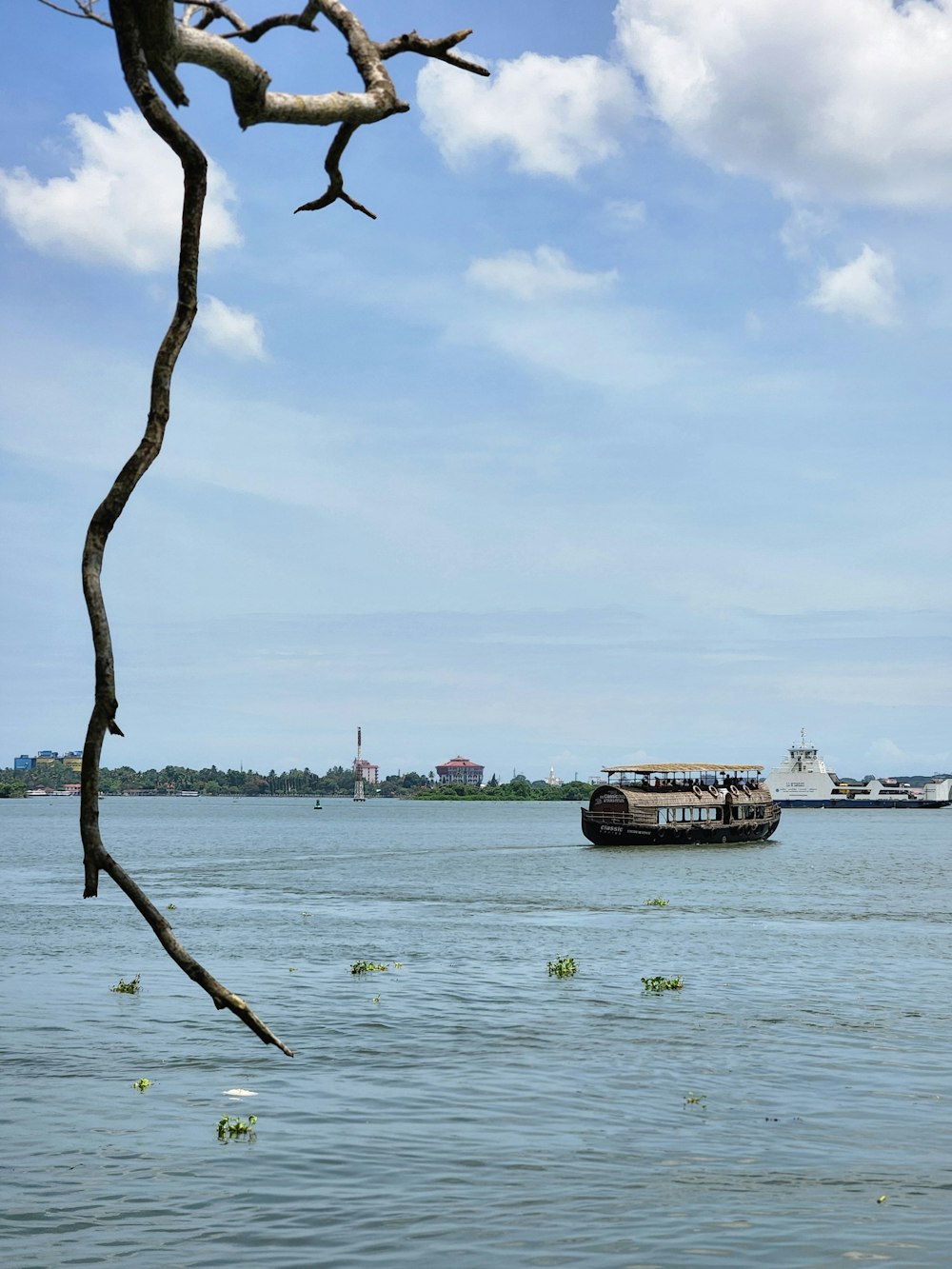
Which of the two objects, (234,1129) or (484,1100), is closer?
(234,1129)

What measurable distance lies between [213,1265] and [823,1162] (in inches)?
300

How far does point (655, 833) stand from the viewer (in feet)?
322

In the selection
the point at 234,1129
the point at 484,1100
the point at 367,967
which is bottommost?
the point at 367,967

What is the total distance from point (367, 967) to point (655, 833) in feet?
225

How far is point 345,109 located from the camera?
5395 mm

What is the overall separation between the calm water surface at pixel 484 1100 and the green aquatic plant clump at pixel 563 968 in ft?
1.87

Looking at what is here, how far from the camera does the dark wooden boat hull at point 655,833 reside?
320 feet

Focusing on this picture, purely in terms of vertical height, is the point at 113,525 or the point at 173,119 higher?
the point at 173,119

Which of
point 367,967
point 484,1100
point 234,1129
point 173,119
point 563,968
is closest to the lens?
point 173,119

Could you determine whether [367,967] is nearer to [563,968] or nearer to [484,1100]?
[563,968]

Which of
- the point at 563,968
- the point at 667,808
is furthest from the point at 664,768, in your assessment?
the point at 563,968

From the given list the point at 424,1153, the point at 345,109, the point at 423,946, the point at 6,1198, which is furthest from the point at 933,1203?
the point at 423,946

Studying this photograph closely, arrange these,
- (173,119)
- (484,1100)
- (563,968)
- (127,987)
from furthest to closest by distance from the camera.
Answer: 1. (563,968)
2. (127,987)
3. (484,1100)
4. (173,119)

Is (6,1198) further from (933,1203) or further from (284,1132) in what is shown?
(933,1203)
